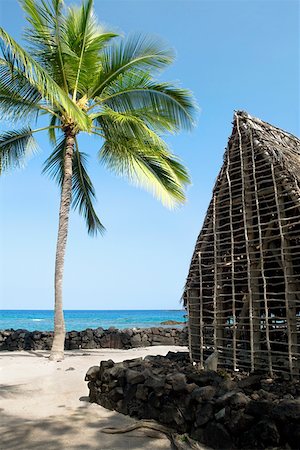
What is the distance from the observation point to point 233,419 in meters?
4.43

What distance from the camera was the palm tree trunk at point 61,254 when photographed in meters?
11.9

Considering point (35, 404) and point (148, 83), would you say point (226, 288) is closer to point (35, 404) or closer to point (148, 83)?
point (35, 404)

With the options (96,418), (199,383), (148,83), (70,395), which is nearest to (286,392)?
(199,383)

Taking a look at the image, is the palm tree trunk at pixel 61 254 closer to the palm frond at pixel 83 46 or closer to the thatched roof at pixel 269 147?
the palm frond at pixel 83 46

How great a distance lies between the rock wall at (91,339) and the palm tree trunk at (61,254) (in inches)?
165

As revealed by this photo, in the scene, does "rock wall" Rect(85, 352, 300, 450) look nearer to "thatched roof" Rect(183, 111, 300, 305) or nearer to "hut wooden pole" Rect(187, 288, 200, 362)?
"hut wooden pole" Rect(187, 288, 200, 362)

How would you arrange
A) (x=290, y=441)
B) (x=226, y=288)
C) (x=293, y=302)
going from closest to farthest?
(x=290, y=441) → (x=293, y=302) → (x=226, y=288)

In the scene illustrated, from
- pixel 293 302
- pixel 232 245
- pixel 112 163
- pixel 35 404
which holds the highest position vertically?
pixel 112 163

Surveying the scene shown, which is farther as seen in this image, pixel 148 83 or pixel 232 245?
pixel 148 83

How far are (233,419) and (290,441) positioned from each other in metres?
0.63

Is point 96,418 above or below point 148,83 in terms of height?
below

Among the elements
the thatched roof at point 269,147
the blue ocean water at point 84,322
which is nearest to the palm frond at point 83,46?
the thatched roof at point 269,147

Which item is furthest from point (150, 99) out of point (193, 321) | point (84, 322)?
point (84, 322)

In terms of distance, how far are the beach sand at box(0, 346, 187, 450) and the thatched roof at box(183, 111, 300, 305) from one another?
3130 millimetres
